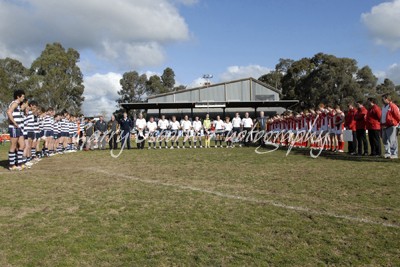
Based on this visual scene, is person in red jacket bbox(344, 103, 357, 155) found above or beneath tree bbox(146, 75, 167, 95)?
beneath

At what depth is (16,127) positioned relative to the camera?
10719mm

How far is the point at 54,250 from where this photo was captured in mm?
3938

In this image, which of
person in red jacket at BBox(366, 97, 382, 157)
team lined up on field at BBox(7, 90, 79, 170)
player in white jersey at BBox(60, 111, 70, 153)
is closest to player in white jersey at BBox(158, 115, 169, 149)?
team lined up on field at BBox(7, 90, 79, 170)

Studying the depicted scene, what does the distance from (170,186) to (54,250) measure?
390 cm

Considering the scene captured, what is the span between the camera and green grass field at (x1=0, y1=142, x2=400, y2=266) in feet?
12.2

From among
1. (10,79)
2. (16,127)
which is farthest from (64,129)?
(10,79)

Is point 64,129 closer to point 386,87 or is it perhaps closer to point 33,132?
point 33,132

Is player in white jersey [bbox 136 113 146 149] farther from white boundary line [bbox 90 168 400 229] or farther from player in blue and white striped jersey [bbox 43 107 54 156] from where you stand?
white boundary line [bbox 90 168 400 229]

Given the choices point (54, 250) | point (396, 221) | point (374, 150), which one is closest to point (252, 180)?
point (396, 221)

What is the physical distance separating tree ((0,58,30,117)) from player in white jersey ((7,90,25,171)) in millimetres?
50050

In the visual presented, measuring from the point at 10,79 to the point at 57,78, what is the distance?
25.1ft

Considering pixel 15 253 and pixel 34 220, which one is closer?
pixel 15 253

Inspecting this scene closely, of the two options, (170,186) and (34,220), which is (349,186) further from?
(34,220)

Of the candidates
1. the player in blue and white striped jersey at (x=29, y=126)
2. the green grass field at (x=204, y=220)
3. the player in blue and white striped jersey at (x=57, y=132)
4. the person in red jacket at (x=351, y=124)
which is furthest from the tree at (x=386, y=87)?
the player in blue and white striped jersey at (x=29, y=126)
